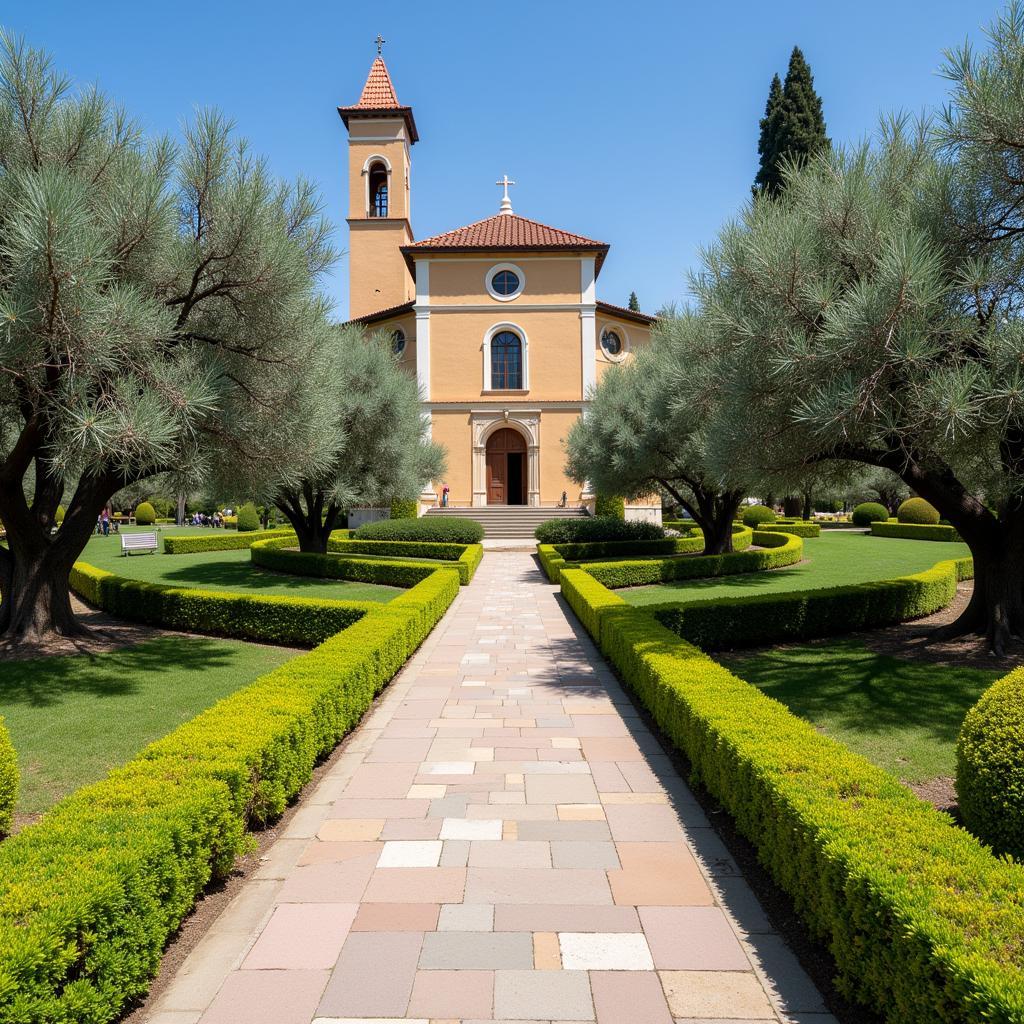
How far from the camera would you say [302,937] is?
11.3ft

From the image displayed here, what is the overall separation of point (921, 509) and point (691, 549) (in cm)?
1431

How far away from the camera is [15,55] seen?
736cm

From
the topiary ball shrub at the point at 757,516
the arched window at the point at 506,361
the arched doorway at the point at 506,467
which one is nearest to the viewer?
the arched window at the point at 506,361

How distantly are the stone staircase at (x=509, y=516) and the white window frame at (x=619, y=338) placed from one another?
8.02 metres

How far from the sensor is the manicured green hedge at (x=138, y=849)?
2518 mm

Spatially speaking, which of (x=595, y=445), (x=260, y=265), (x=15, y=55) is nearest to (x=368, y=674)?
(x=260, y=265)

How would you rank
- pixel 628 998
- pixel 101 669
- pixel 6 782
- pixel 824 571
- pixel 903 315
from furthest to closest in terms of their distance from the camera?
1. pixel 824 571
2. pixel 101 669
3. pixel 903 315
4. pixel 6 782
5. pixel 628 998

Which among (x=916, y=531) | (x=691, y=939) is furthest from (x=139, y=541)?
(x=916, y=531)

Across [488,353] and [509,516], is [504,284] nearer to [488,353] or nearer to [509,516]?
[488,353]

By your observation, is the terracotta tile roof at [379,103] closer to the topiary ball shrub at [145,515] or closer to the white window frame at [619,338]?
the white window frame at [619,338]

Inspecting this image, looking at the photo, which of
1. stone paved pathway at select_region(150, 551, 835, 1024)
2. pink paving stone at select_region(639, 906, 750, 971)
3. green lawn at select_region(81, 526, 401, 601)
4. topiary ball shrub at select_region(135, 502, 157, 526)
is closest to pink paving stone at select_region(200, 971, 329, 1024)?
stone paved pathway at select_region(150, 551, 835, 1024)

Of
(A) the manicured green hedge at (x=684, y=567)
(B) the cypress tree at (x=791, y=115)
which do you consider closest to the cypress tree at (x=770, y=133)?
(B) the cypress tree at (x=791, y=115)

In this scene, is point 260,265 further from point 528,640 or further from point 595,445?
point 595,445

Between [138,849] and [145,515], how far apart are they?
1962 inches
